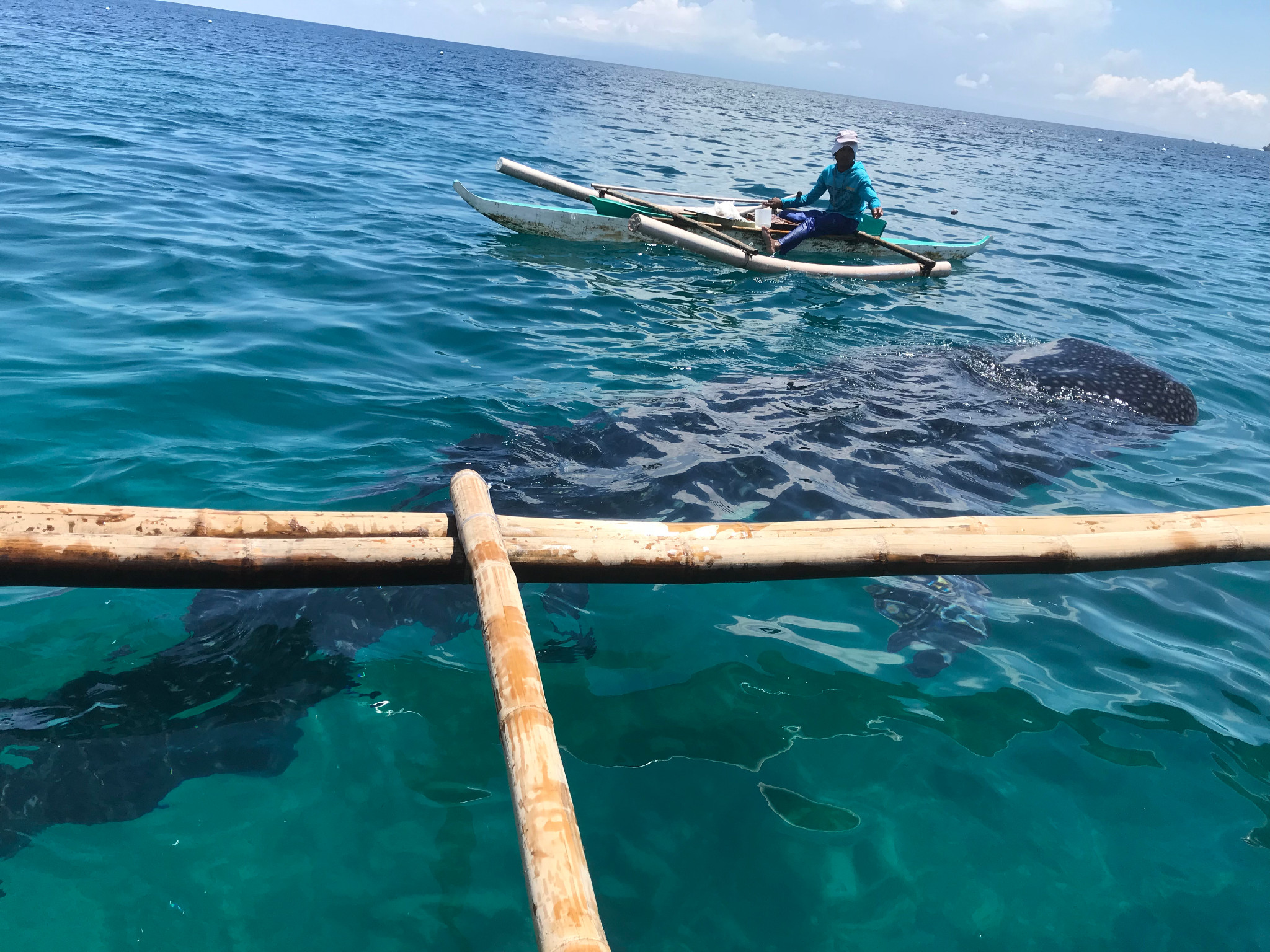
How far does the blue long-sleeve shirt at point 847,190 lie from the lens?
37.6 ft

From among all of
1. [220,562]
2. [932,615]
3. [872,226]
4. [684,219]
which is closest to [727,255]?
[684,219]

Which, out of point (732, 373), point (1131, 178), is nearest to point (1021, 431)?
point (732, 373)

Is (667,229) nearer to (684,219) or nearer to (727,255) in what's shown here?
(684,219)

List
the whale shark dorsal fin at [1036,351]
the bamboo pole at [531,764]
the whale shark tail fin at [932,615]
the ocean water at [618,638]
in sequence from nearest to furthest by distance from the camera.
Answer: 1. the bamboo pole at [531,764]
2. the ocean water at [618,638]
3. the whale shark tail fin at [932,615]
4. the whale shark dorsal fin at [1036,351]

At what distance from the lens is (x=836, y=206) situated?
11859 millimetres

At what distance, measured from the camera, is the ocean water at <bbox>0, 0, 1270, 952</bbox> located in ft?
9.18

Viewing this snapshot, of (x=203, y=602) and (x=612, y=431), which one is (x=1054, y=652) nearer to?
(x=612, y=431)

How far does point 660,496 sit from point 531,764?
9.96 feet

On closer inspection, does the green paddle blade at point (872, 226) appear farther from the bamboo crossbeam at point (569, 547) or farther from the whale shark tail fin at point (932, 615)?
the bamboo crossbeam at point (569, 547)

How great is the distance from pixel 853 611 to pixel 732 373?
11.6ft

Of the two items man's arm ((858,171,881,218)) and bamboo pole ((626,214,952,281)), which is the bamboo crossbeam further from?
man's arm ((858,171,881,218))

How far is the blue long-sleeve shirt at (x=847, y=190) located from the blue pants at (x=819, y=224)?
11 centimetres

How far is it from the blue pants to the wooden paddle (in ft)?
2.93

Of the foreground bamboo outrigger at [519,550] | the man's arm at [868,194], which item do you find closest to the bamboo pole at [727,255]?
the man's arm at [868,194]
